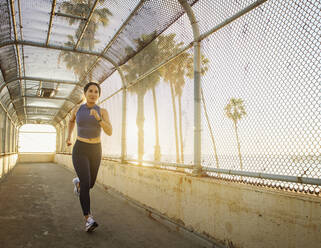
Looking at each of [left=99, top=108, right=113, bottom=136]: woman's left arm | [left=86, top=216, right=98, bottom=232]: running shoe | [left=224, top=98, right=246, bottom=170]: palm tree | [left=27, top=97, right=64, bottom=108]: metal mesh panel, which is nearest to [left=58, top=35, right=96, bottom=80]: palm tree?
[left=99, top=108, right=113, bottom=136]: woman's left arm

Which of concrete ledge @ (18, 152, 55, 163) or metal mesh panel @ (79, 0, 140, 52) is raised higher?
metal mesh panel @ (79, 0, 140, 52)

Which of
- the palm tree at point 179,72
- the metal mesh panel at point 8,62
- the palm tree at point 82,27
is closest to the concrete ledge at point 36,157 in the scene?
the metal mesh panel at point 8,62

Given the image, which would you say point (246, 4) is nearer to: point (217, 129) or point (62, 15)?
point (217, 129)

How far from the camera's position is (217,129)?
3.34 meters

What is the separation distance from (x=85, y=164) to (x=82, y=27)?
3807 mm

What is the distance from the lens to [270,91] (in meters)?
2.55

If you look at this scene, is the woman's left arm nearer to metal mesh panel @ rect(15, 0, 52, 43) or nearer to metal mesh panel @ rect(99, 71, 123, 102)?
metal mesh panel @ rect(15, 0, 52, 43)

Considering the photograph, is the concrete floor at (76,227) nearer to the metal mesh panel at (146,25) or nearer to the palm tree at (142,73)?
the palm tree at (142,73)

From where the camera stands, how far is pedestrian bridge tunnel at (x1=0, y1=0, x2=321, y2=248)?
227cm

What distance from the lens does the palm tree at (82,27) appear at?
5.36 metres

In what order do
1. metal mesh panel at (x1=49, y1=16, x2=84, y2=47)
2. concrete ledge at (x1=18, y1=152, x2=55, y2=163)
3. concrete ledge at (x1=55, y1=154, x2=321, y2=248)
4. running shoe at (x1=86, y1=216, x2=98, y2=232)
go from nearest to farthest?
concrete ledge at (x1=55, y1=154, x2=321, y2=248) → running shoe at (x1=86, y1=216, x2=98, y2=232) → metal mesh panel at (x1=49, y1=16, x2=84, y2=47) → concrete ledge at (x1=18, y1=152, x2=55, y2=163)

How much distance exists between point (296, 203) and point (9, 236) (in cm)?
323

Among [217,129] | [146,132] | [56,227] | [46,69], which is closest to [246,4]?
[217,129]

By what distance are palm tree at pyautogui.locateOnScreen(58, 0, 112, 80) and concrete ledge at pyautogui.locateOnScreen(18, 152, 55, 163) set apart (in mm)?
22584
